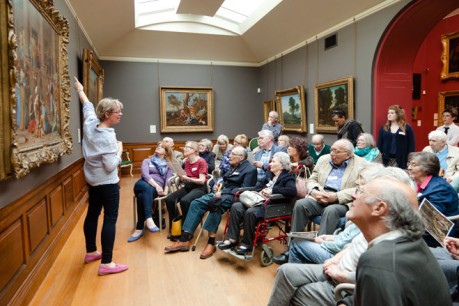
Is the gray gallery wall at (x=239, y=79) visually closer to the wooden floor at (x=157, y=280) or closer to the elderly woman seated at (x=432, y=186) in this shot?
the wooden floor at (x=157, y=280)

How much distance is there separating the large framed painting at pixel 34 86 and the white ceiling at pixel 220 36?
177cm

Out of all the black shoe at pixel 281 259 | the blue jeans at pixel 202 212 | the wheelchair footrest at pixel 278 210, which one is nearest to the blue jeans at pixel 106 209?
the blue jeans at pixel 202 212

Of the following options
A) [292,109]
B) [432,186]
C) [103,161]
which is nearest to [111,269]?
[103,161]

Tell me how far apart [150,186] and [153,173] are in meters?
0.30

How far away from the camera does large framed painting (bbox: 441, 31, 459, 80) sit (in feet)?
25.7

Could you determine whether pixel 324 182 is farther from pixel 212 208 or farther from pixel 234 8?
pixel 234 8

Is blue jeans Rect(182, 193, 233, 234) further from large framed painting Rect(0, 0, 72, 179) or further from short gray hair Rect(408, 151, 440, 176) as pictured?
short gray hair Rect(408, 151, 440, 176)

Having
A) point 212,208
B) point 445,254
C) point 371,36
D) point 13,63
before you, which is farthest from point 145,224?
point 371,36

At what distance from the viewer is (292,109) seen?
8.16 metres

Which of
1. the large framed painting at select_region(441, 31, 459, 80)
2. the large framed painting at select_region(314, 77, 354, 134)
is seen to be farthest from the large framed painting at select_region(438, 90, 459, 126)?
the large framed painting at select_region(314, 77, 354, 134)

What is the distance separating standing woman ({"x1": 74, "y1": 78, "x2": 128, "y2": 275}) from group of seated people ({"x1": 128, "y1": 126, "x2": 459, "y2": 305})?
877mm

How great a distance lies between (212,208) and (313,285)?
80.9 inches

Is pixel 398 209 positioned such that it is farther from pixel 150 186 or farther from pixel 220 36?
pixel 220 36

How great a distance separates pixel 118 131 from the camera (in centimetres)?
935
